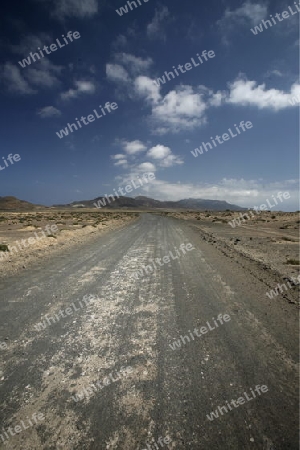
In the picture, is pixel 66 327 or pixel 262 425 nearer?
pixel 262 425

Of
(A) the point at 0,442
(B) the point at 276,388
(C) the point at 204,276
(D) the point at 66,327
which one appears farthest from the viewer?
(C) the point at 204,276

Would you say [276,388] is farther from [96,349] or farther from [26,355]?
[26,355]

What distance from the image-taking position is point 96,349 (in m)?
4.36

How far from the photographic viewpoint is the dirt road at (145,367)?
2.86 m

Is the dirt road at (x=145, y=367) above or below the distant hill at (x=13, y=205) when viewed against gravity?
below

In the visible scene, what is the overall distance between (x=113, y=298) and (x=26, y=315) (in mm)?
2064

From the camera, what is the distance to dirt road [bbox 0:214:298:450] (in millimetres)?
2859

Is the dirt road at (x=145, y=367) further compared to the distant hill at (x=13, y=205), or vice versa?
the distant hill at (x=13, y=205)

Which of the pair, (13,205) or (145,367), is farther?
(13,205)

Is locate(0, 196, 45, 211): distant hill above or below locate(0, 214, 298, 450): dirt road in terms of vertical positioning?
above

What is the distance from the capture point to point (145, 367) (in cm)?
393

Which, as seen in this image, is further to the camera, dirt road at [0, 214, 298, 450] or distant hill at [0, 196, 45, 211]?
distant hill at [0, 196, 45, 211]

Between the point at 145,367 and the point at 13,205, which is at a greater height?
the point at 13,205

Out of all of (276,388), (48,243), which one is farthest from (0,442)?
(48,243)
